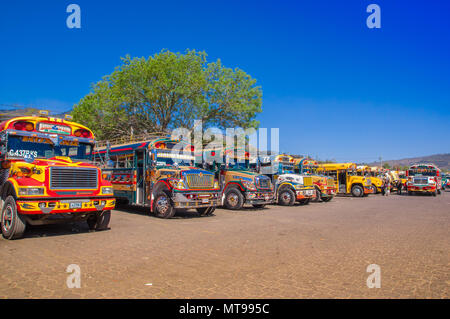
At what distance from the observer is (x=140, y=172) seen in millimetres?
12844

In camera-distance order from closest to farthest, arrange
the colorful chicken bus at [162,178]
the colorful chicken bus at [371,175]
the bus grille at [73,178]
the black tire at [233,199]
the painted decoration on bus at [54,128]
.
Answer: the bus grille at [73,178] → the painted decoration on bus at [54,128] → the colorful chicken bus at [162,178] → the black tire at [233,199] → the colorful chicken bus at [371,175]

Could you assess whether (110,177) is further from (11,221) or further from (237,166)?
(237,166)

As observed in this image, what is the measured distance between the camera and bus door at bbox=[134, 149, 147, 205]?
1256 cm

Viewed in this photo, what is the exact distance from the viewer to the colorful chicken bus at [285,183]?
58.4ft

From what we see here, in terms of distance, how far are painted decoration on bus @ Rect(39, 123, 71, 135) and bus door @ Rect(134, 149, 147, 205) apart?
145 inches

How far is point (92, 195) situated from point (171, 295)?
16.3 ft

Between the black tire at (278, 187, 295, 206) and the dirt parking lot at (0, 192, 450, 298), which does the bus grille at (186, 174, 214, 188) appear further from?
the black tire at (278, 187, 295, 206)

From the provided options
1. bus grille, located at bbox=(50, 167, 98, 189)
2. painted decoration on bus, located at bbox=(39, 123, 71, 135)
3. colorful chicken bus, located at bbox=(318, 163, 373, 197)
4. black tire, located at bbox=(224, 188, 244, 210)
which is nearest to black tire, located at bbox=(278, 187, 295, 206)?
black tire, located at bbox=(224, 188, 244, 210)

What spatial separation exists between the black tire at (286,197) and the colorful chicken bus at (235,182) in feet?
7.23

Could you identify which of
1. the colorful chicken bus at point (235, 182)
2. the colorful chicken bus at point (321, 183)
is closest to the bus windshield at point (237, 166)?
the colorful chicken bus at point (235, 182)

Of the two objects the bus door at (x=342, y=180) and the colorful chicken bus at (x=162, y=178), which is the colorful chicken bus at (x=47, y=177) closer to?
the colorful chicken bus at (x=162, y=178)

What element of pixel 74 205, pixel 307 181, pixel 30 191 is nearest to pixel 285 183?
pixel 307 181
